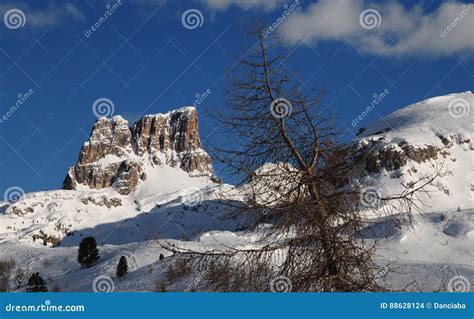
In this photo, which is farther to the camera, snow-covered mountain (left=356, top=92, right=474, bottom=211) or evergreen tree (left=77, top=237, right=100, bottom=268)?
snow-covered mountain (left=356, top=92, right=474, bottom=211)

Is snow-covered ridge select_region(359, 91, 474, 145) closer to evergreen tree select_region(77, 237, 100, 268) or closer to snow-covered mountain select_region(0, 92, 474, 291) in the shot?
snow-covered mountain select_region(0, 92, 474, 291)

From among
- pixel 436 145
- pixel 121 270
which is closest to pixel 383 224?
pixel 121 270

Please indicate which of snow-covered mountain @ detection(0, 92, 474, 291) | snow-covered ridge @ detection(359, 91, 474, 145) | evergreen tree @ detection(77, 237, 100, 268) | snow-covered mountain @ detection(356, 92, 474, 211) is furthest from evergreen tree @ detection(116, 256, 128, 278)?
snow-covered ridge @ detection(359, 91, 474, 145)

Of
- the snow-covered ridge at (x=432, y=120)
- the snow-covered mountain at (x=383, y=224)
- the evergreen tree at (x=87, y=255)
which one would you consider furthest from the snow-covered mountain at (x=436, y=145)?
the evergreen tree at (x=87, y=255)

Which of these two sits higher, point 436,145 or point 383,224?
point 436,145

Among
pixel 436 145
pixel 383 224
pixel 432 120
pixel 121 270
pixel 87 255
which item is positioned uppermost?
pixel 432 120

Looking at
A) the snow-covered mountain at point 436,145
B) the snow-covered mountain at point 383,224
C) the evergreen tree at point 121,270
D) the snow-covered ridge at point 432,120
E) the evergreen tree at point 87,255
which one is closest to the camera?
the snow-covered mountain at point 383,224

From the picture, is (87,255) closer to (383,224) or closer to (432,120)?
(383,224)

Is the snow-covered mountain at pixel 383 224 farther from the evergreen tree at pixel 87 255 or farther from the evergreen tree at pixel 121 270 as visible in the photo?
the evergreen tree at pixel 121 270

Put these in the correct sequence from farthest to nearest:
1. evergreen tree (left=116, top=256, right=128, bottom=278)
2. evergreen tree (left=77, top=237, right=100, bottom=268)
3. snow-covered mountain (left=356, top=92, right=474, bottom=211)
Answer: snow-covered mountain (left=356, top=92, right=474, bottom=211) < evergreen tree (left=77, top=237, right=100, bottom=268) < evergreen tree (left=116, top=256, right=128, bottom=278)

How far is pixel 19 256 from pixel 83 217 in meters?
156

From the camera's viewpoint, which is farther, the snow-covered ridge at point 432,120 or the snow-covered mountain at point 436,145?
the snow-covered ridge at point 432,120

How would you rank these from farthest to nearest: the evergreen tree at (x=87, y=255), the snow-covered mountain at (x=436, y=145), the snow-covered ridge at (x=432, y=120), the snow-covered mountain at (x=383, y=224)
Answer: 1. the snow-covered ridge at (x=432, y=120)
2. the snow-covered mountain at (x=436, y=145)
3. the evergreen tree at (x=87, y=255)
4. the snow-covered mountain at (x=383, y=224)

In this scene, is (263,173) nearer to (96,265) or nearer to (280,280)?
(280,280)
